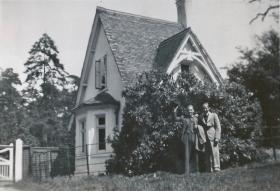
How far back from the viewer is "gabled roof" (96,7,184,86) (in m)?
16.1

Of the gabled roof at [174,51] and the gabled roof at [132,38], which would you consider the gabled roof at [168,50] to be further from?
the gabled roof at [132,38]

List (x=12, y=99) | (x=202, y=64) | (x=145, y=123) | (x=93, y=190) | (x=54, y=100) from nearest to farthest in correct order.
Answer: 1. (x=93, y=190)
2. (x=145, y=123)
3. (x=202, y=64)
4. (x=12, y=99)
5. (x=54, y=100)

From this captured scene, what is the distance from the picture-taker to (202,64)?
56.6 ft

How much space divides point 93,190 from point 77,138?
352 inches

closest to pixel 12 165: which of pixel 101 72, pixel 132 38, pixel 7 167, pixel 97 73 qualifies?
pixel 7 167

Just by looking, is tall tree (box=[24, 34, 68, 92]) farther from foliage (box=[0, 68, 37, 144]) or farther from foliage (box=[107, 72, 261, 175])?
foliage (box=[107, 72, 261, 175])

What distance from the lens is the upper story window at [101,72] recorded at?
57.6 feet

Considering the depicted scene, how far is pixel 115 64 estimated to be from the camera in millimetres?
16344

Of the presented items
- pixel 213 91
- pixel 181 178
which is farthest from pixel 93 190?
pixel 213 91

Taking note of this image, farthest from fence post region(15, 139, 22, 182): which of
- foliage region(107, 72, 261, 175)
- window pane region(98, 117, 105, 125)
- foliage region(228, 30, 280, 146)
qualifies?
foliage region(228, 30, 280, 146)

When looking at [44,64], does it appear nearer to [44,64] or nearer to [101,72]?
[44,64]

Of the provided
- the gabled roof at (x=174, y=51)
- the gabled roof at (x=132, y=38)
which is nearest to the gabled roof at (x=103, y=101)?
the gabled roof at (x=132, y=38)

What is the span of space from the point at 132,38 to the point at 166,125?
6.49 meters

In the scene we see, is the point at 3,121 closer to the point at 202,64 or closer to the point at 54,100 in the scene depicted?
the point at 54,100
